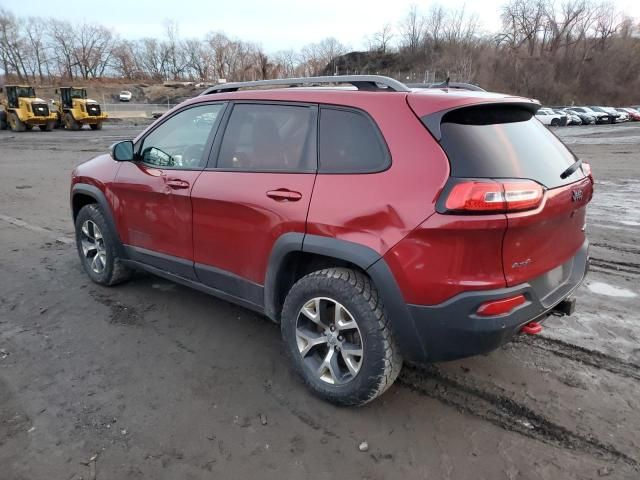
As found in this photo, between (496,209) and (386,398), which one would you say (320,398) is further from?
(496,209)

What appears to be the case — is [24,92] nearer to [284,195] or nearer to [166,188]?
[166,188]

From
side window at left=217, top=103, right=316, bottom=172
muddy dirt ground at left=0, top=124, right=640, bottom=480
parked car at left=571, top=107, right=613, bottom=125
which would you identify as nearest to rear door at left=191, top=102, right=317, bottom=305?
side window at left=217, top=103, right=316, bottom=172

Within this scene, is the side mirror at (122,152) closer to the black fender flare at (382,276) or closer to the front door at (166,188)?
the front door at (166,188)

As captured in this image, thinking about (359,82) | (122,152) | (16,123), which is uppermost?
(359,82)

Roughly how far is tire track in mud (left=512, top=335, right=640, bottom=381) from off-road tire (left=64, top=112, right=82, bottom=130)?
31.6 m

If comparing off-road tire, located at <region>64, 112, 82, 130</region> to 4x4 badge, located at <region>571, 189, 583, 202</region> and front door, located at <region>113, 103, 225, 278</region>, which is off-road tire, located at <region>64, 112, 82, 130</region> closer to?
front door, located at <region>113, 103, 225, 278</region>

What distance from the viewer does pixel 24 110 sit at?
27125mm

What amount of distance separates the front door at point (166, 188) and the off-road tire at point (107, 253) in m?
0.22

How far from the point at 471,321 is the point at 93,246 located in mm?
3783

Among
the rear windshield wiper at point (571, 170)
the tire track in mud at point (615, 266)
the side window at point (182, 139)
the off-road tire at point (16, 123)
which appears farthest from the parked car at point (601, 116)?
the side window at point (182, 139)

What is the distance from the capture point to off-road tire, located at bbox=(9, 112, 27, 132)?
2753cm

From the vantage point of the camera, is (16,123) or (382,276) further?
(16,123)

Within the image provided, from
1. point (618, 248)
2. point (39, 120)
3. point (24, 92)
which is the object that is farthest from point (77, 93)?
point (618, 248)

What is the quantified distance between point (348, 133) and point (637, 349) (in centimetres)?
255
